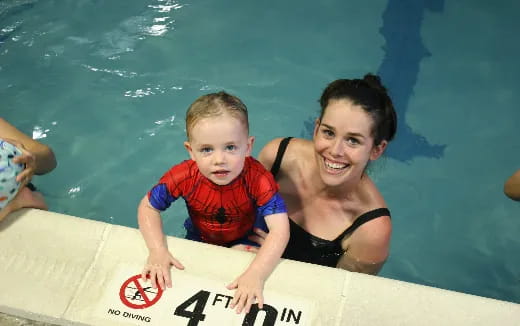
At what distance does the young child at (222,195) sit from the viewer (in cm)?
242

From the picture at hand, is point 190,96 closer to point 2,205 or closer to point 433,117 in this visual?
point 433,117

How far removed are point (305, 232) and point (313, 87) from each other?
2545 millimetres

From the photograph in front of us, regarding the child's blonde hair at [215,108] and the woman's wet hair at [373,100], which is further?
the woman's wet hair at [373,100]

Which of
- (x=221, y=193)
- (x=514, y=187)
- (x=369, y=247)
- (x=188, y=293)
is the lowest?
(x=369, y=247)

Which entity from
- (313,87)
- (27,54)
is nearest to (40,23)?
(27,54)

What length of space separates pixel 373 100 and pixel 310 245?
3.10 ft

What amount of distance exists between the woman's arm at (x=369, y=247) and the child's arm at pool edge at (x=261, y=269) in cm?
58

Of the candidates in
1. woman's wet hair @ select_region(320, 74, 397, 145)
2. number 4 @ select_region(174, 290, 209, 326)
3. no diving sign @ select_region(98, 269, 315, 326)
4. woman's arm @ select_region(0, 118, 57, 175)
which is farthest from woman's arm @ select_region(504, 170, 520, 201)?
woman's arm @ select_region(0, 118, 57, 175)

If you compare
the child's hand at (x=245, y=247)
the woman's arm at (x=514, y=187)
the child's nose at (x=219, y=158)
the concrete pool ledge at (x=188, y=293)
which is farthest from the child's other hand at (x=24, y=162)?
the woman's arm at (x=514, y=187)

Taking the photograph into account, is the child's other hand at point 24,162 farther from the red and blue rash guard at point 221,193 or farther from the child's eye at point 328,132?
the child's eye at point 328,132

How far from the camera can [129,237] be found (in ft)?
8.61

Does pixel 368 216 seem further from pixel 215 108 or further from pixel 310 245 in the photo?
pixel 215 108

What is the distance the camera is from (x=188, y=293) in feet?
7.88

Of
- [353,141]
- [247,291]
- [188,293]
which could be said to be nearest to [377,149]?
[353,141]
